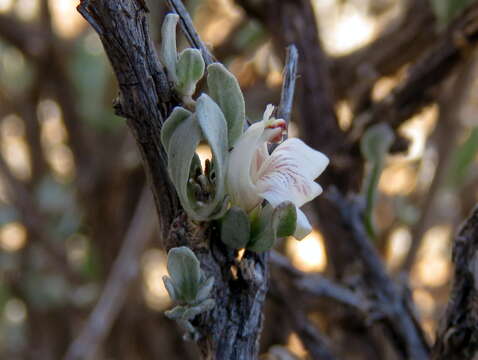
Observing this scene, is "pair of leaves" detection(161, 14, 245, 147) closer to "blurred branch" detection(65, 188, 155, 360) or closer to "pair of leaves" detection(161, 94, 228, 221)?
"pair of leaves" detection(161, 94, 228, 221)

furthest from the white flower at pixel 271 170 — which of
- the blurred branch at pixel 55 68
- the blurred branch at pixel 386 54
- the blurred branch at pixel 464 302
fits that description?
the blurred branch at pixel 55 68

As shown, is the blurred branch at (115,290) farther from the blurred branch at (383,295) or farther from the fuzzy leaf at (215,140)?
the fuzzy leaf at (215,140)

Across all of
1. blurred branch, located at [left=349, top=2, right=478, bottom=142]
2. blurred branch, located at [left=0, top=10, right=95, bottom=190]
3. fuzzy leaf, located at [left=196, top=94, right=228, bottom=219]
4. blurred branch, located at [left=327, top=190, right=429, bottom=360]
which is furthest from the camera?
blurred branch, located at [left=0, top=10, right=95, bottom=190]

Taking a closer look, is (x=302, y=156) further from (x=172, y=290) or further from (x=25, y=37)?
(x=25, y=37)

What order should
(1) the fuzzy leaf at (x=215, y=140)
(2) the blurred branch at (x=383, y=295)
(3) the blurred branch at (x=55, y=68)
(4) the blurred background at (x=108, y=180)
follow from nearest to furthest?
(1) the fuzzy leaf at (x=215, y=140) < (2) the blurred branch at (x=383, y=295) < (4) the blurred background at (x=108, y=180) < (3) the blurred branch at (x=55, y=68)

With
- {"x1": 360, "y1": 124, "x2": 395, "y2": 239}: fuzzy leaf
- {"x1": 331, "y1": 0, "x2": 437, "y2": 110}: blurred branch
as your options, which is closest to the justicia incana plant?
{"x1": 360, "y1": 124, "x2": 395, "y2": 239}: fuzzy leaf
